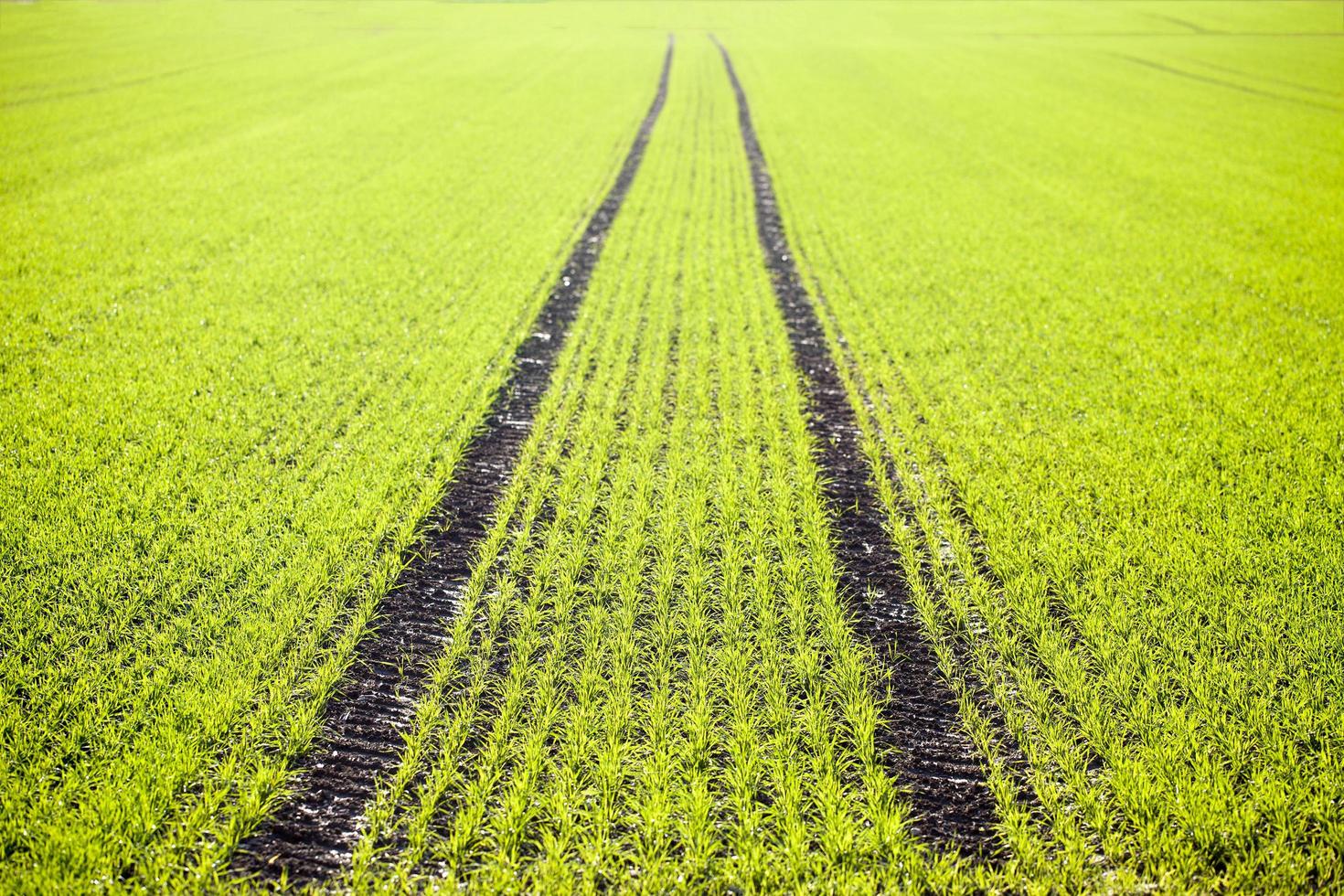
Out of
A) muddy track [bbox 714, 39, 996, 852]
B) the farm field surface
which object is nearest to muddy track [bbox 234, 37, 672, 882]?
the farm field surface

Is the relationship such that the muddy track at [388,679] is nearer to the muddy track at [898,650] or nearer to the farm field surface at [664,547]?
the farm field surface at [664,547]

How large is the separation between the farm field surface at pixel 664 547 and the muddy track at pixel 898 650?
0.10 feet

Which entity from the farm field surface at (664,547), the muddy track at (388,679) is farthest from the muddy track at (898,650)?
the muddy track at (388,679)

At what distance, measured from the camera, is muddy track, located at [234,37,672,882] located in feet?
11.7

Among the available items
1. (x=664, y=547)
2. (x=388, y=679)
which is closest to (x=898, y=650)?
(x=664, y=547)

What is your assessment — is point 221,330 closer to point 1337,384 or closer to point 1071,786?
point 1071,786

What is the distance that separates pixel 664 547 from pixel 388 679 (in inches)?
84.3

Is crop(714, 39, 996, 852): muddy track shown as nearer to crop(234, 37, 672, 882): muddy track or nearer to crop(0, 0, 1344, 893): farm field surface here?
crop(0, 0, 1344, 893): farm field surface

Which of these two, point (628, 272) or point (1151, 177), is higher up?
point (1151, 177)

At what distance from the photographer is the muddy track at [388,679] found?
356cm

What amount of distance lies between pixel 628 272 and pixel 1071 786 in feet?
32.2

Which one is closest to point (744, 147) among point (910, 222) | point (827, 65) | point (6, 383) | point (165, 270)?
point (910, 222)

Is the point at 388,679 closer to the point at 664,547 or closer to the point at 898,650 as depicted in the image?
the point at 664,547

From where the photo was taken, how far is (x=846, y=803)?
3.77 m
